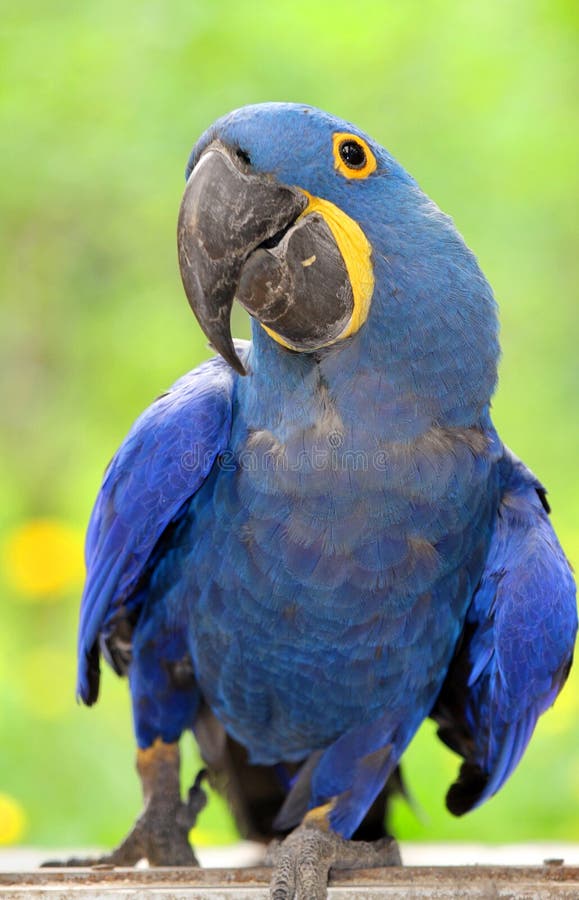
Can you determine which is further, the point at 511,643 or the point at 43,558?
the point at 43,558

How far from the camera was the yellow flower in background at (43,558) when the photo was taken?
138 inches

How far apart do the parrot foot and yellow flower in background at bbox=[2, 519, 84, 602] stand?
1853mm

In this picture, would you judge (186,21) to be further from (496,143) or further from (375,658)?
(375,658)

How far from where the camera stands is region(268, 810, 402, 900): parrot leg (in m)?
1.55

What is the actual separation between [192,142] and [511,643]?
2.38 metres

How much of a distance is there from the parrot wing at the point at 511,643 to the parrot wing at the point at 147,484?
0.48 metres

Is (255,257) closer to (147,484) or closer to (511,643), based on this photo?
(147,484)

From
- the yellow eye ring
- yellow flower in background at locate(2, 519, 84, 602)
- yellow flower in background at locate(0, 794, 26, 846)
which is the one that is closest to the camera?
the yellow eye ring

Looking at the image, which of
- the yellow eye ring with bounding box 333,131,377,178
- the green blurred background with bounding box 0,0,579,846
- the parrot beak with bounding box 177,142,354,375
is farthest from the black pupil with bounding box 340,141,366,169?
the green blurred background with bounding box 0,0,579,846

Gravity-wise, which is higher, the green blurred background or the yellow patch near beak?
the green blurred background

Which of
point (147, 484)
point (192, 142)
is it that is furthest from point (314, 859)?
point (192, 142)

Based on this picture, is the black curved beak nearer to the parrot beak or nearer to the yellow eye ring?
the parrot beak

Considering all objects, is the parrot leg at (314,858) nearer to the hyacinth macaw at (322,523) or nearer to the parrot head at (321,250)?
the hyacinth macaw at (322,523)

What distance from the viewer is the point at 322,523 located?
5.27 feet
